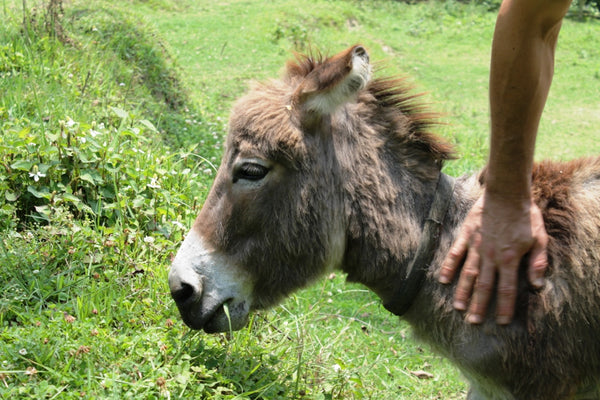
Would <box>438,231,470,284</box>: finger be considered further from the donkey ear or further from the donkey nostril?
the donkey nostril

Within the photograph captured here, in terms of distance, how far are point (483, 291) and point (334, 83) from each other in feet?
3.41

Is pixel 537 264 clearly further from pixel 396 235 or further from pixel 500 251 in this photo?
pixel 396 235

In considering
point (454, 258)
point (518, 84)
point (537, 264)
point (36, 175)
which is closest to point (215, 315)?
point (454, 258)

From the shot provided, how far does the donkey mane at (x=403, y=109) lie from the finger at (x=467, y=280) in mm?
533

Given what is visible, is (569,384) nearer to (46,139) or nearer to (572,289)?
(572,289)

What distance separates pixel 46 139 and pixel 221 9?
30.0 ft

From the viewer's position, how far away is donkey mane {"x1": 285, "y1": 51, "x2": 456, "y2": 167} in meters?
2.90

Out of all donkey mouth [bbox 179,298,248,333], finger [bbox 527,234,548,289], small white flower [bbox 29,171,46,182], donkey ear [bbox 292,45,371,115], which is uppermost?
donkey ear [bbox 292,45,371,115]

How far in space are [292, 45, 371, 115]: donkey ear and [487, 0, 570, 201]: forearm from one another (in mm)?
526

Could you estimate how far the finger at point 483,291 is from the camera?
2555mm

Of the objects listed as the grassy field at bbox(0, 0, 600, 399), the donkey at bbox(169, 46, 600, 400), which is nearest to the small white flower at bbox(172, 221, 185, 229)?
the grassy field at bbox(0, 0, 600, 399)

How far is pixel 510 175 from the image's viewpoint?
2.51 m

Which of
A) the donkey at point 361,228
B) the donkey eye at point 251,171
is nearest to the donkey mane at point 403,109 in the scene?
the donkey at point 361,228

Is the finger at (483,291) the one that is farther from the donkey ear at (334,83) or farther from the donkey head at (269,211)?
the donkey ear at (334,83)
